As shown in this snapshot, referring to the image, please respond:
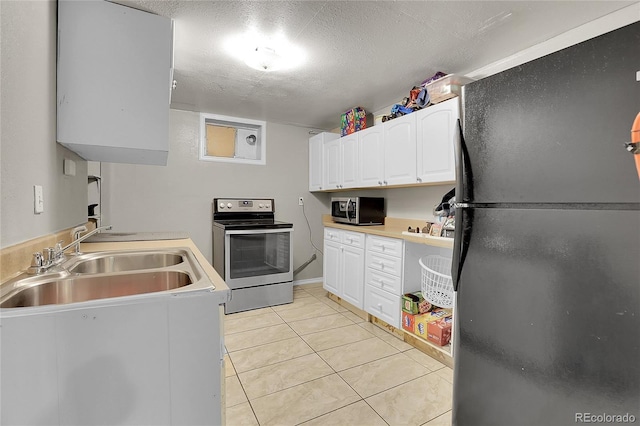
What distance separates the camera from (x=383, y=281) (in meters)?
2.66

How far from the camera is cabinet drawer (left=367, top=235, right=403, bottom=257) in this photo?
2511 mm

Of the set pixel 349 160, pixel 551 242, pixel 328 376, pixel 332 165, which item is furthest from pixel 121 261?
pixel 332 165

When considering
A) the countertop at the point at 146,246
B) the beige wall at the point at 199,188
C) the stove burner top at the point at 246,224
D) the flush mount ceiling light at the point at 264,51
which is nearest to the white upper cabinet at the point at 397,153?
the beige wall at the point at 199,188

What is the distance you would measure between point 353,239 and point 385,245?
0.49m

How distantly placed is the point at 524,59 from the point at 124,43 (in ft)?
8.34

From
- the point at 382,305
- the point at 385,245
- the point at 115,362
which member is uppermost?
the point at 385,245

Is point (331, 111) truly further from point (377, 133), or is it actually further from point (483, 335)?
point (483, 335)

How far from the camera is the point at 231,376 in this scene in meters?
1.96

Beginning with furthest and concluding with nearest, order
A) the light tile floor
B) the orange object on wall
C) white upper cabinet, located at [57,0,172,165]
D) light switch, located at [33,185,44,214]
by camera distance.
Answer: the light tile floor < white upper cabinet, located at [57,0,172,165] < light switch, located at [33,185,44,214] < the orange object on wall

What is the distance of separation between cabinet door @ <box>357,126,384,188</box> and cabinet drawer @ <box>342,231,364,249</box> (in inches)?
21.0

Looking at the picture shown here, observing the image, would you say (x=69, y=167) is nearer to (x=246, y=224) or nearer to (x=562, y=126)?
(x=246, y=224)

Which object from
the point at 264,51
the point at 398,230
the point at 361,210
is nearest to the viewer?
the point at 264,51

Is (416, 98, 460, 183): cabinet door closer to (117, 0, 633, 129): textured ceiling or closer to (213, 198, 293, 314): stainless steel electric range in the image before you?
(117, 0, 633, 129): textured ceiling

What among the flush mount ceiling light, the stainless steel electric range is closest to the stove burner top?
the stainless steel electric range
